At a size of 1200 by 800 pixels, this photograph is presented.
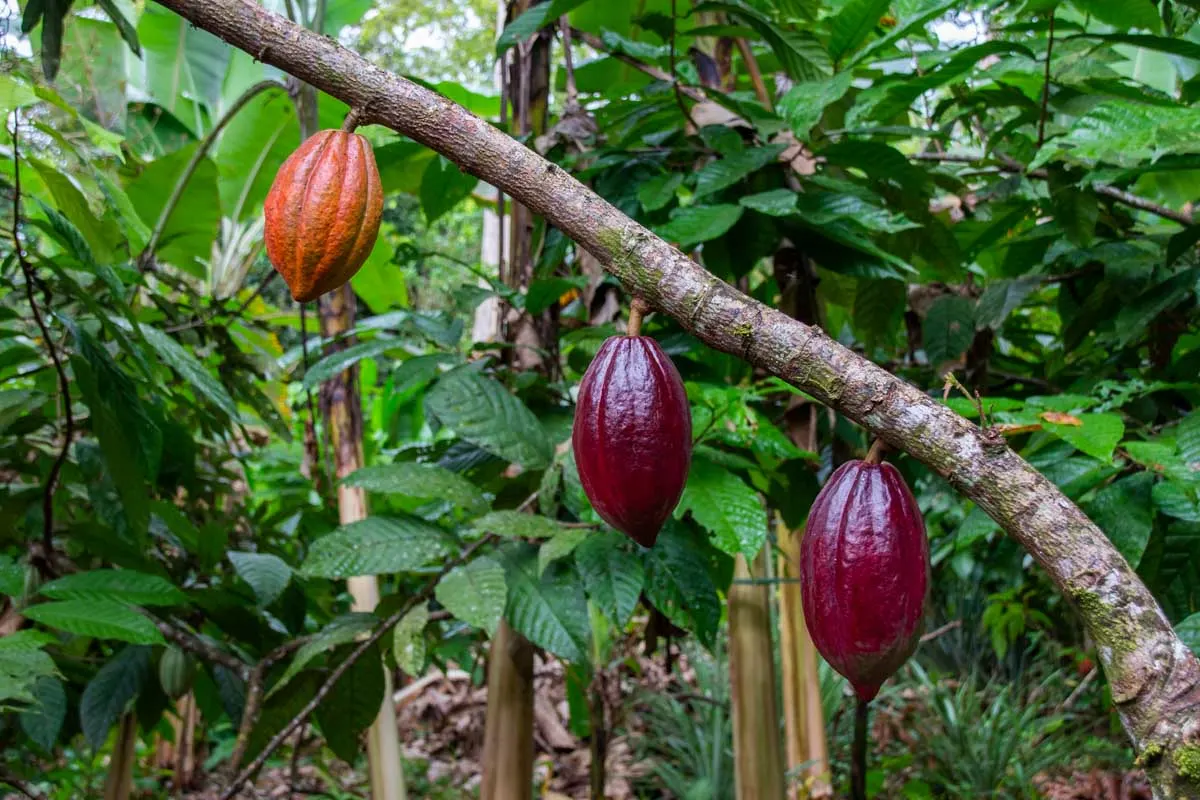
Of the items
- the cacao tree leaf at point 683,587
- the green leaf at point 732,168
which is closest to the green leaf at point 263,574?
the cacao tree leaf at point 683,587

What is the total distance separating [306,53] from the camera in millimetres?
502

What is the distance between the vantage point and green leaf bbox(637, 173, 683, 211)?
1.25m

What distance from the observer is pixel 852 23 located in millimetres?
1211

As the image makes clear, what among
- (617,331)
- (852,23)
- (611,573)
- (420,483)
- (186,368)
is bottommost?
(611,573)

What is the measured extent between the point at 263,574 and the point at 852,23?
111 cm

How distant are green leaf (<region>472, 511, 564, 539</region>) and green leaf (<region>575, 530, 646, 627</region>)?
4cm

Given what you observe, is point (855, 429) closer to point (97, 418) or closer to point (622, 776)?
point (97, 418)

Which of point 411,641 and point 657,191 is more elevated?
point 657,191

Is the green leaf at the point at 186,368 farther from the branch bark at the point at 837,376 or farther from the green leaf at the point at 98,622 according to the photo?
the branch bark at the point at 837,376

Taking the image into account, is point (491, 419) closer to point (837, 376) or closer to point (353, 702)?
point (353, 702)

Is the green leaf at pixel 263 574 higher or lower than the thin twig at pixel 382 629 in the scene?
higher

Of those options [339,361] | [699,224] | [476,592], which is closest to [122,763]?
[339,361]

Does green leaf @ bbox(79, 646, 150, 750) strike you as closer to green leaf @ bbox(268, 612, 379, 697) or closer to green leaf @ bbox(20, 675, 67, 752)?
green leaf @ bbox(20, 675, 67, 752)

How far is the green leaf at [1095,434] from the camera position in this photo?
0.89 metres
